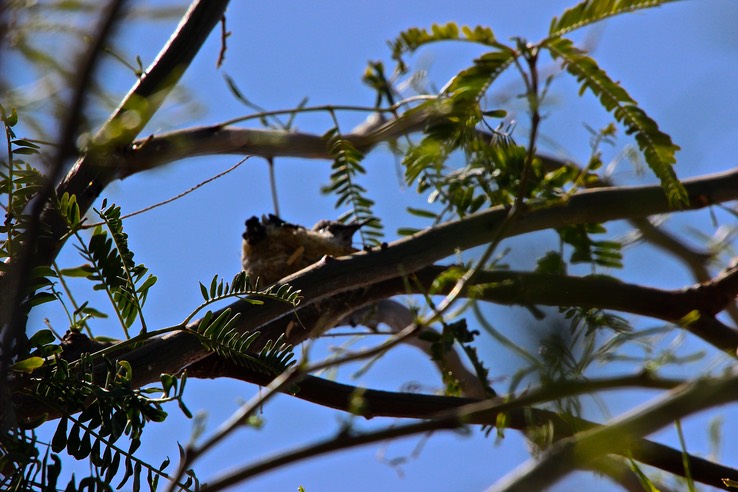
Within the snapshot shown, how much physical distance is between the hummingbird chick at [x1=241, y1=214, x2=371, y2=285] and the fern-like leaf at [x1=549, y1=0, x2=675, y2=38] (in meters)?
1.02

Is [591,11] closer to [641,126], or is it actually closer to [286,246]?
[641,126]

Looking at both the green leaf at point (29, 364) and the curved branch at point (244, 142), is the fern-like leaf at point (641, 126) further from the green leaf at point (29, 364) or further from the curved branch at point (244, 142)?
Result: the green leaf at point (29, 364)

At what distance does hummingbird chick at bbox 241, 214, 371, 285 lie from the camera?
7.91 ft

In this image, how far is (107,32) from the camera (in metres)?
0.56

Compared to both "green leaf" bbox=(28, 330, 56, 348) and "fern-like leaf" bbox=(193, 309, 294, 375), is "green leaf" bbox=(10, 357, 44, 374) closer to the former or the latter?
"green leaf" bbox=(28, 330, 56, 348)

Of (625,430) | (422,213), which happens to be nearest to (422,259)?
(422,213)

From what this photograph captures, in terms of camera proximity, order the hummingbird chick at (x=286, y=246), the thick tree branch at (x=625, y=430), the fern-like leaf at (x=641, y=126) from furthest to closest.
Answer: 1. the hummingbird chick at (x=286, y=246)
2. the fern-like leaf at (x=641, y=126)
3. the thick tree branch at (x=625, y=430)

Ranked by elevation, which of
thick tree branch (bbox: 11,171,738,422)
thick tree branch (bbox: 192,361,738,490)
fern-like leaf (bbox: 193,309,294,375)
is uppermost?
thick tree branch (bbox: 11,171,738,422)

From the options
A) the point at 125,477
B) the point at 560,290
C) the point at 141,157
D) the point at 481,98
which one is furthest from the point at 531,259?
the point at 141,157

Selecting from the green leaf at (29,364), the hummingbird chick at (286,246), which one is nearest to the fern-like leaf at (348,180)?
the hummingbird chick at (286,246)

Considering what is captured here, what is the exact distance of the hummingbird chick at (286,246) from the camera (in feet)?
7.91

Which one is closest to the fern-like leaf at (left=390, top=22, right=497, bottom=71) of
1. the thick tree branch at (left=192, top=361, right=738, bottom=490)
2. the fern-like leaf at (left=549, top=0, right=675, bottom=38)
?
the fern-like leaf at (left=549, top=0, right=675, bottom=38)

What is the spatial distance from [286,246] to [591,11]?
4.29 ft

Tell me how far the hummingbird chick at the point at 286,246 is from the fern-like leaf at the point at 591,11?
102 centimetres
